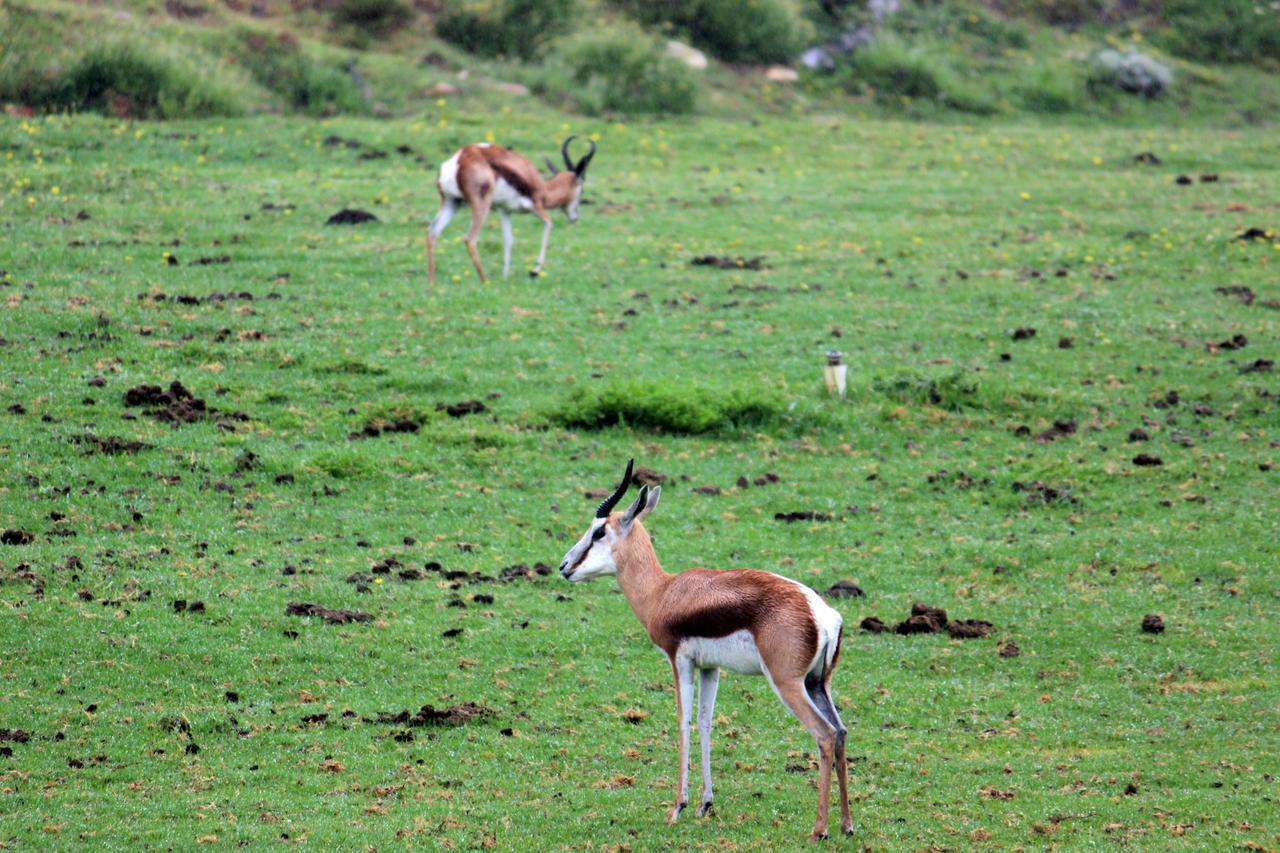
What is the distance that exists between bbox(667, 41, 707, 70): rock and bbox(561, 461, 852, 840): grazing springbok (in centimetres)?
2427

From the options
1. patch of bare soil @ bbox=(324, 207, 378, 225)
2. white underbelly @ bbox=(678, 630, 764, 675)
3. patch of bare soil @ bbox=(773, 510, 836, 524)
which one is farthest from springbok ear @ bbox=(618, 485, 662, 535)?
patch of bare soil @ bbox=(324, 207, 378, 225)

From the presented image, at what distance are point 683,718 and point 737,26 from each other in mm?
27433

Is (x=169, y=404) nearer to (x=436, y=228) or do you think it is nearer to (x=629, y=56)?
(x=436, y=228)

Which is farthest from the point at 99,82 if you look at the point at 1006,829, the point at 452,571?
the point at 1006,829

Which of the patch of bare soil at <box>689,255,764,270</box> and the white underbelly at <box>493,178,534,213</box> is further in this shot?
the patch of bare soil at <box>689,255,764,270</box>

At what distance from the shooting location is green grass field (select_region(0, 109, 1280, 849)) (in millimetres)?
7746

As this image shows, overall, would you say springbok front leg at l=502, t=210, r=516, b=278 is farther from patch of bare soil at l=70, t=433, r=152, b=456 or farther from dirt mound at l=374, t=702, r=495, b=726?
dirt mound at l=374, t=702, r=495, b=726

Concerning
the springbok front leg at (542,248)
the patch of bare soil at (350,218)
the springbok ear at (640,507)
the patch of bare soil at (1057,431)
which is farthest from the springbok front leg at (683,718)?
the patch of bare soil at (350,218)

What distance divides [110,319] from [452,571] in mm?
6234

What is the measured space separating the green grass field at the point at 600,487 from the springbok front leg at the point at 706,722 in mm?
137

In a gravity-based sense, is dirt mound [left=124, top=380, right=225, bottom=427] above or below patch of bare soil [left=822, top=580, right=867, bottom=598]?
below

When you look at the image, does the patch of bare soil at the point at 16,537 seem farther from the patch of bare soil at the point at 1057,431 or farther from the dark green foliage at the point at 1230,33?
the dark green foliage at the point at 1230,33

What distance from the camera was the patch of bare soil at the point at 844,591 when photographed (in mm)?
10750

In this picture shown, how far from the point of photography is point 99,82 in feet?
79.4
